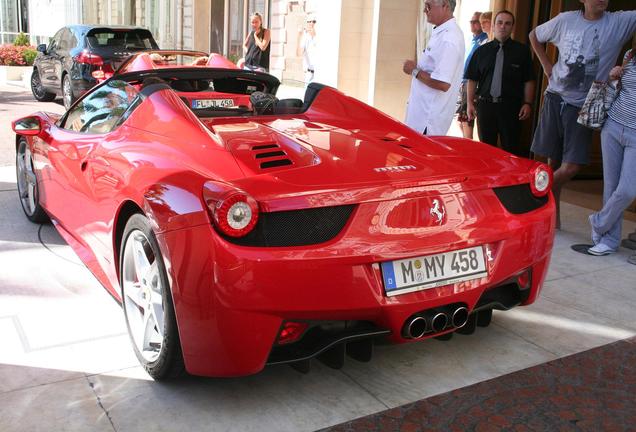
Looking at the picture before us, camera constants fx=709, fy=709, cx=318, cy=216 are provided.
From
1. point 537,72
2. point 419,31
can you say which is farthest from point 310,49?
point 537,72

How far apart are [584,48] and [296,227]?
4.07 meters

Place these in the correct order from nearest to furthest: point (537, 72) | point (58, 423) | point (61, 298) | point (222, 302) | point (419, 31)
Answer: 1. point (222, 302)
2. point (58, 423)
3. point (61, 298)
4. point (537, 72)
5. point (419, 31)

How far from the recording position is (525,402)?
300 cm

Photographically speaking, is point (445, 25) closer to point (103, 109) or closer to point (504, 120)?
point (504, 120)

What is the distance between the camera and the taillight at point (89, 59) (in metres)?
13.1

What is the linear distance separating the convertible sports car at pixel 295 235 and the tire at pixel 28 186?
5.58 feet

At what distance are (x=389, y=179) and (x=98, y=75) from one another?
11.2 metres

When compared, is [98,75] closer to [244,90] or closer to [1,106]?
[1,106]

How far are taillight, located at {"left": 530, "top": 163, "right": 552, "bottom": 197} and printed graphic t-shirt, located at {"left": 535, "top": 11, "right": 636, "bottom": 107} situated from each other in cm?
276

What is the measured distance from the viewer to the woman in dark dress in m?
13.7

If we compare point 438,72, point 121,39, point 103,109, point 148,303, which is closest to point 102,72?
point 121,39

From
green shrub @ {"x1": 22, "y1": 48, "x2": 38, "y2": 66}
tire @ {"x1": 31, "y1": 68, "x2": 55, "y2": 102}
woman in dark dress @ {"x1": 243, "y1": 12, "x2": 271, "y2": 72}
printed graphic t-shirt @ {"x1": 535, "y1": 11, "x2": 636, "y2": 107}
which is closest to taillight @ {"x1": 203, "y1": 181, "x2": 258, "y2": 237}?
printed graphic t-shirt @ {"x1": 535, "y1": 11, "x2": 636, "y2": 107}

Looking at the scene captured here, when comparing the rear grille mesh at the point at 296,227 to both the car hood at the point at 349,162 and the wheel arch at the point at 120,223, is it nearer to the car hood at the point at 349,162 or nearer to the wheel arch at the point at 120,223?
the car hood at the point at 349,162

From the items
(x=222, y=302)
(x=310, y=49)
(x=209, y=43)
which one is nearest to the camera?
(x=222, y=302)
